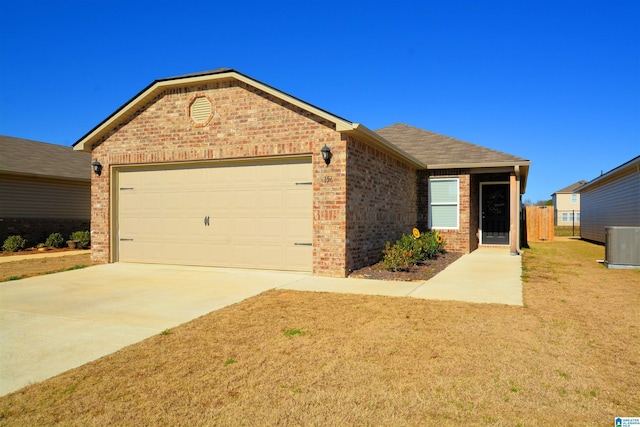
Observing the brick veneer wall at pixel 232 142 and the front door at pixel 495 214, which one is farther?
the front door at pixel 495 214

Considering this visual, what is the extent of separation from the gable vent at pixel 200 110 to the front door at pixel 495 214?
11.8 meters

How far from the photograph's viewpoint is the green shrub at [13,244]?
53.5 ft

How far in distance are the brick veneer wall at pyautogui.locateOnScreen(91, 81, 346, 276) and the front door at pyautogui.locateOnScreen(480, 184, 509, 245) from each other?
1061 cm

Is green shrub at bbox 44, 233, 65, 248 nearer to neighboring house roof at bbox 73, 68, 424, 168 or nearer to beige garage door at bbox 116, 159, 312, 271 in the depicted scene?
neighboring house roof at bbox 73, 68, 424, 168

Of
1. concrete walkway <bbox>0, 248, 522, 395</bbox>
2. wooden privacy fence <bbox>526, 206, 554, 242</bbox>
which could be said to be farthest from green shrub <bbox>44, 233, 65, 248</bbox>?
wooden privacy fence <bbox>526, 206, 554, 242</bbox>

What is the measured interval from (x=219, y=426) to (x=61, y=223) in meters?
19.2

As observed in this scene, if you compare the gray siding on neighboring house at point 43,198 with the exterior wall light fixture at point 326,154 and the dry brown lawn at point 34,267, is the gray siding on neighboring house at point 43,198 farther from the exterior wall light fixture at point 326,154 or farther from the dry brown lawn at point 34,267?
the exterior wall light fixture at point 326,154

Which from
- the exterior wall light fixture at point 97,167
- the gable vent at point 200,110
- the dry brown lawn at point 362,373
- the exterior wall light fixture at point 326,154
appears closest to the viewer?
the dry brown lawn at point 362,373

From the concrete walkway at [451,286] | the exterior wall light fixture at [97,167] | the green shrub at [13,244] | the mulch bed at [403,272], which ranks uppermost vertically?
the exterior wall light fixture at [97,167]

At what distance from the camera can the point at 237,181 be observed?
1047cm

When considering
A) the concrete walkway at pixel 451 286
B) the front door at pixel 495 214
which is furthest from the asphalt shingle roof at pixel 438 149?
the concrete walkway at pixel 451 286

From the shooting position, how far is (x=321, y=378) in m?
3.87

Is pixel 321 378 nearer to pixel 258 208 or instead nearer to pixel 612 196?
pixel 258 208

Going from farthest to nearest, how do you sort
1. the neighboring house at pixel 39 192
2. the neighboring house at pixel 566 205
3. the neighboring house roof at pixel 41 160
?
the neighboring house at pixel 566 205
the neighboring house roof at pixel 41 160
the neighboring house at pixel 39 192
